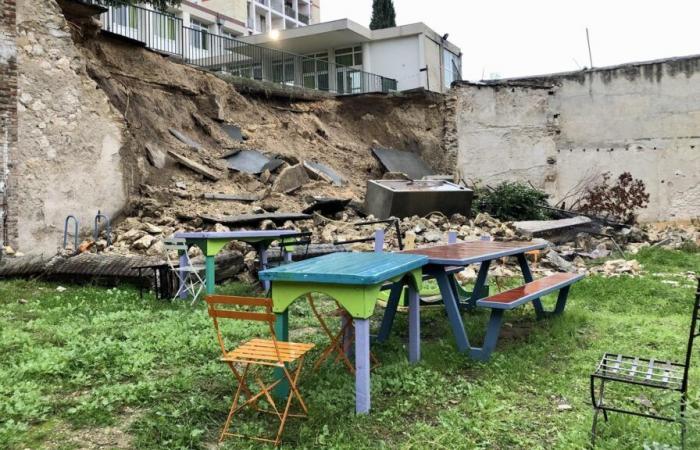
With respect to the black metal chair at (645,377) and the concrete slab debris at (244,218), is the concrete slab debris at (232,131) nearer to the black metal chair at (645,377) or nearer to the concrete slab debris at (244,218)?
the concrete slab debris at (244,218)

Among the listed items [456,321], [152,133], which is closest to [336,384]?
[456,321]

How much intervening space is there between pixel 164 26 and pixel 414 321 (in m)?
16.7

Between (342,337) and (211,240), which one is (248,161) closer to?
(211,240)

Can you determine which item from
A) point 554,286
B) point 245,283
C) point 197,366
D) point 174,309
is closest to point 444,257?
point 554,286

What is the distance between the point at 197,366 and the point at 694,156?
48.2 feet

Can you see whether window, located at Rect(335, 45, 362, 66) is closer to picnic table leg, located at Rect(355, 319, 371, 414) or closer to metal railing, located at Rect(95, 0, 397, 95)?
metal railing, located at Rect(95, 0, 397, 95)

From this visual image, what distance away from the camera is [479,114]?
16750 millimetres

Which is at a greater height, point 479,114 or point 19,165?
point 479,114

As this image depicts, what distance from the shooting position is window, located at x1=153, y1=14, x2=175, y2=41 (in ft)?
57.5

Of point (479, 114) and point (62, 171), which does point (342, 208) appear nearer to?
point (62, 171)

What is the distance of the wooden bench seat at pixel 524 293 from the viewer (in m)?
4.06

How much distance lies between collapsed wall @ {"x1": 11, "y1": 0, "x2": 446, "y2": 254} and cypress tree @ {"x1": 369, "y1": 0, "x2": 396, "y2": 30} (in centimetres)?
1866

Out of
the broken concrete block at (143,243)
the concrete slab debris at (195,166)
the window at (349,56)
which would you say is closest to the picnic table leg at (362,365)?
the broken concrete block at (143,243)

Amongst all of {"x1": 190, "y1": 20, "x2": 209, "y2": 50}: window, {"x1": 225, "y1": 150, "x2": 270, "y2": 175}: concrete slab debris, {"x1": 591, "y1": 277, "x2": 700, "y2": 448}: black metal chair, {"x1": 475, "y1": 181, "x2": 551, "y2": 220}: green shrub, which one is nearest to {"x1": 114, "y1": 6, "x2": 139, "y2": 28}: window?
{"x1": 190, "y1": 20, "x2": 209, "y2": 50}: window
